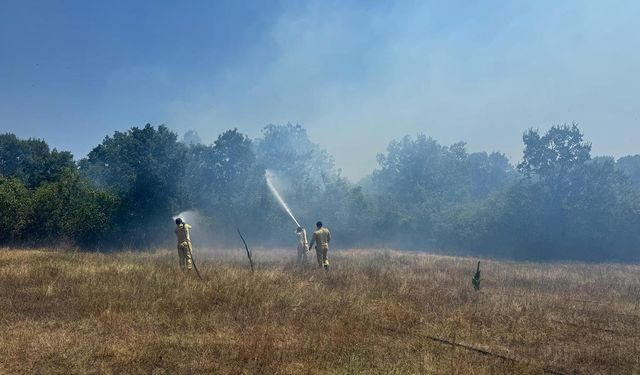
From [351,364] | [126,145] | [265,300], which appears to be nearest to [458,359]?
[351,364]

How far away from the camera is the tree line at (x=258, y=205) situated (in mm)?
26641

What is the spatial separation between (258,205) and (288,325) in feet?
98.4

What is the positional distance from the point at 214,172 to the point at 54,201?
15.2m

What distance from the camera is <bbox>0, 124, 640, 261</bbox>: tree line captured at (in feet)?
87.4

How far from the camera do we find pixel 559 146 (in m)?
40.8

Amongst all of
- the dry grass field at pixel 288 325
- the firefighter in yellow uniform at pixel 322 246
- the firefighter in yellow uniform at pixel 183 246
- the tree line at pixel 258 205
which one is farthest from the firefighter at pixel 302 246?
the tree line at pixel 258 205

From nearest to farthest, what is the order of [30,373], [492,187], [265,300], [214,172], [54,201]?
1. [30,373]
2. [265,300]
3. [54,201]
4. [214,172]
5. [492,187]

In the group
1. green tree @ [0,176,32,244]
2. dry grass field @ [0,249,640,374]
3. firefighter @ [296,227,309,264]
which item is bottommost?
dry grass field @ [0,249,640,374]

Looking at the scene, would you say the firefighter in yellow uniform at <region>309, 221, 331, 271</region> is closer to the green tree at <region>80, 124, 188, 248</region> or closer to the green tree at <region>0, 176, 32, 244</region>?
the green tree at <region>80, 124, 188, 248</region>

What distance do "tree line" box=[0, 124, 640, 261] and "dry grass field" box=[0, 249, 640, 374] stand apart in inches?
560

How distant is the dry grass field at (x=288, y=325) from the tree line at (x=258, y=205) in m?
14.2

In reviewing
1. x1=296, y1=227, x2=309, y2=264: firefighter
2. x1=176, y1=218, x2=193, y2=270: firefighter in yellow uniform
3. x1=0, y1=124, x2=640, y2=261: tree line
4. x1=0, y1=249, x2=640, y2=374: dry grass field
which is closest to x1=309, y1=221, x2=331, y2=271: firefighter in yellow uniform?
x1=296, y1=227, x2=309, y2=264: firefighter

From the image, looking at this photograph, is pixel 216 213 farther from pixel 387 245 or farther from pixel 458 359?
pixel 458 359

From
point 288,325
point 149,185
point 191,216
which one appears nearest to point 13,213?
point 149,185
